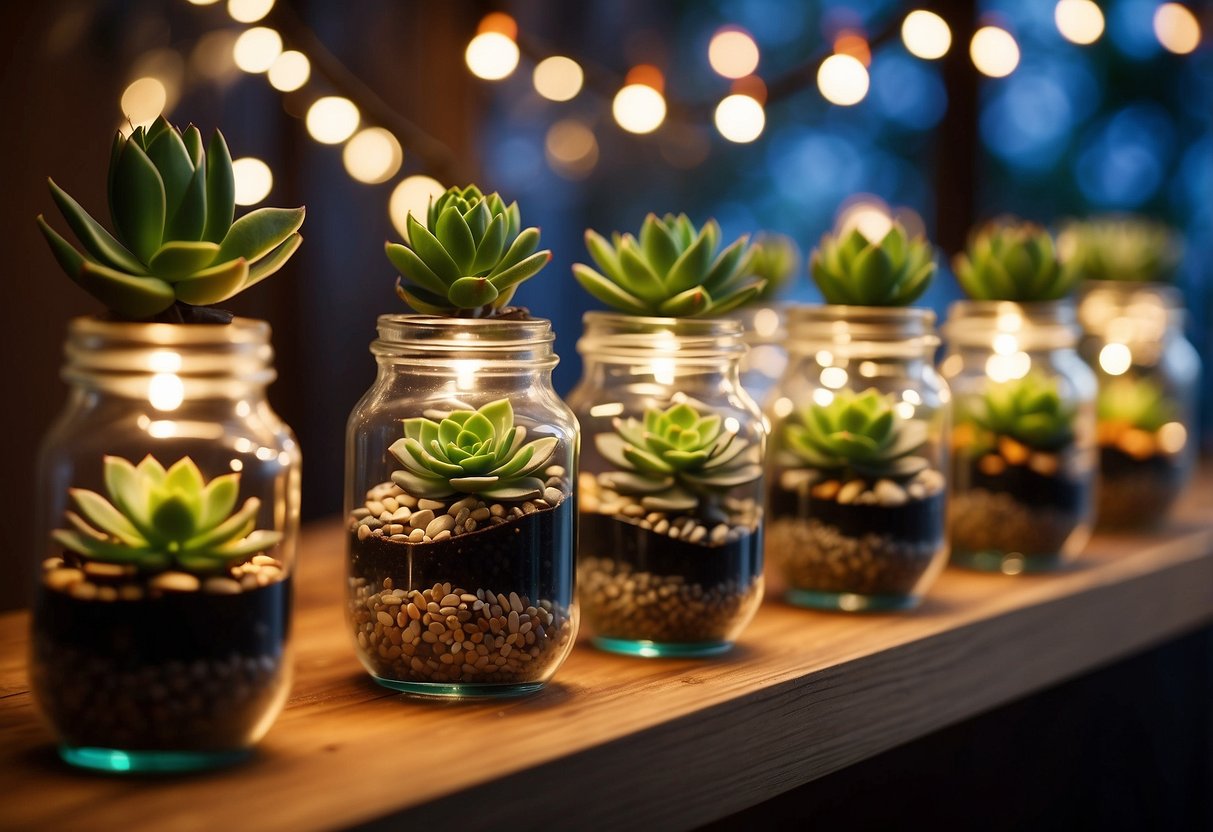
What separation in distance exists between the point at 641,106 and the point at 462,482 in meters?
0.82

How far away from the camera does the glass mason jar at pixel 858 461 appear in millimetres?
1200

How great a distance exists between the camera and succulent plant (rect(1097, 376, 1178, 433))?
1712 millimetres

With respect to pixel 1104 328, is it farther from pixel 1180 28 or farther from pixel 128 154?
pixel 128 154

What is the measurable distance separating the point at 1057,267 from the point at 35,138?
1.20 metres

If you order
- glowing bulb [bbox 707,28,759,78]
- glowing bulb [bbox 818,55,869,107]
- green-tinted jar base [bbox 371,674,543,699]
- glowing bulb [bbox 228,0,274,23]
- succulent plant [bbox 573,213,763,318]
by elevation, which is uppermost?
glowing bulb [bbox 707,28,759,78]

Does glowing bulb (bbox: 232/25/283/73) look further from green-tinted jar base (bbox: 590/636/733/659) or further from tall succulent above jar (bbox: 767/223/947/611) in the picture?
green-tinted jar base (bbox: 590/636/733/659)

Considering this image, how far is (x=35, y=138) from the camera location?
154 cm

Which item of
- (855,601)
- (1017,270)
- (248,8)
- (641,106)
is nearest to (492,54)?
(641,106)

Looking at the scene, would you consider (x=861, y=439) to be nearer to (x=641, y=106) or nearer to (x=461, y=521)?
(x=461, y=521)

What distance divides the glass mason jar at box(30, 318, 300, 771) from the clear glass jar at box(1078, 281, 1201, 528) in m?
1.26

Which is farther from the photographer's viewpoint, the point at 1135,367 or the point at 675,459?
the point at 1135,367

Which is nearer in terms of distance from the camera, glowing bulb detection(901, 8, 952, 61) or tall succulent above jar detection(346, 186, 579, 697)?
tall succulent above jar detection(346, 186, 579, 697)

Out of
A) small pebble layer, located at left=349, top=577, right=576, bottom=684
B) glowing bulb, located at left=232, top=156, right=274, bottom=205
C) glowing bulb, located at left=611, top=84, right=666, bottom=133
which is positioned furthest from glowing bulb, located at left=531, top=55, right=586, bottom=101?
small pebble layer, located at left=349, top=577, right=576, bottom=684

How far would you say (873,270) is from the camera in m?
1.25
